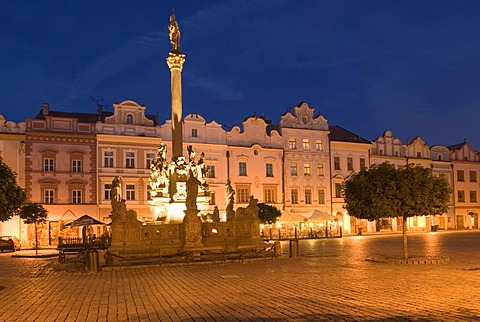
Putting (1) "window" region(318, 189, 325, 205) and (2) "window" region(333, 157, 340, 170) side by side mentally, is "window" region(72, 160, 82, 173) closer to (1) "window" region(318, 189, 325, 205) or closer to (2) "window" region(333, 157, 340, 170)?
(1) "window" region(318, 189, 325, 205)

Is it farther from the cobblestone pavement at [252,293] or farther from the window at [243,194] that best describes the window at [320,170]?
the cobblestone pavement at [252,293]

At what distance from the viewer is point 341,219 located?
195 ft

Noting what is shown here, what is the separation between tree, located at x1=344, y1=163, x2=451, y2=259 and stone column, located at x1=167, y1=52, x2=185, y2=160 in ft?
34.2

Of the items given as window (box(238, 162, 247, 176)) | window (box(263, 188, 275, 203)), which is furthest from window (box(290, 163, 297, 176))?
window (box(238, 162, 247, 176))

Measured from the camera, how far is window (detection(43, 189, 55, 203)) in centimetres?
4622

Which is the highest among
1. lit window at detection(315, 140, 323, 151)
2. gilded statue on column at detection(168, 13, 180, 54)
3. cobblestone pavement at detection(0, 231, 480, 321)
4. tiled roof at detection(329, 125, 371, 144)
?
gilded statue on column at detection(168, 13, 180, 54)

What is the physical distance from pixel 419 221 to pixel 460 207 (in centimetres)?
760

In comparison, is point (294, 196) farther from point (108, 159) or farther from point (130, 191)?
point (108, 159)

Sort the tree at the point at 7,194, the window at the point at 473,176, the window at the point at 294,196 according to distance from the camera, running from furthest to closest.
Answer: the window at the point at 473,176, the window at the point at 294,196, the tree at the point at 7,194

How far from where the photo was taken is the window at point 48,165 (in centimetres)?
4631

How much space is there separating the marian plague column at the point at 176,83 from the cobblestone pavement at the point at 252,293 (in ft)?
32.1

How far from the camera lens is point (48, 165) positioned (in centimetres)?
4647

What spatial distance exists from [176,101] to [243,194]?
25.2 m

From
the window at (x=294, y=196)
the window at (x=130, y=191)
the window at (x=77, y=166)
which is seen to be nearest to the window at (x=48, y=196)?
the window at (x=77, y=166)
